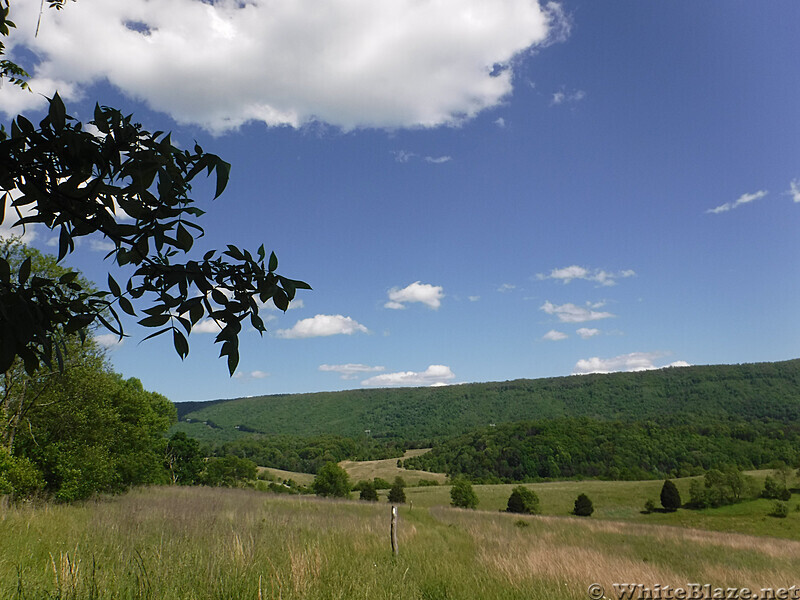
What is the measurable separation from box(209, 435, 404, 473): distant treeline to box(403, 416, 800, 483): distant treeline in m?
21.1

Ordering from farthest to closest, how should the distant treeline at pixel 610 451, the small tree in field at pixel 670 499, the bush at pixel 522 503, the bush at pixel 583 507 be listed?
the distant treeline at pixel 610 451
the small tree in field at pixel 670 499
the bush at pixel 583 507
the bush at pixel 522 503

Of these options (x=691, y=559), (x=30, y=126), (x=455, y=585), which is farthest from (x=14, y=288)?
(x=691, y=559)

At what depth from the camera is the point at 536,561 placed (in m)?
8.76

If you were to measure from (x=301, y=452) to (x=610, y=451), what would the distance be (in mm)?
80559

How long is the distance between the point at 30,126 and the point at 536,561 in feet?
32.6

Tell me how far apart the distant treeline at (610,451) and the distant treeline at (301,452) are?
2106cm

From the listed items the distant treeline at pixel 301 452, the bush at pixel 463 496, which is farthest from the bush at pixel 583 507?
the distant treeline at pixel 301 452

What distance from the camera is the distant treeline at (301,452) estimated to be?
373 ft

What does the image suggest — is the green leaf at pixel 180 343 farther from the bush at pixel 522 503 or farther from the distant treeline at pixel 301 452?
the distant treeline at pixel 301 452

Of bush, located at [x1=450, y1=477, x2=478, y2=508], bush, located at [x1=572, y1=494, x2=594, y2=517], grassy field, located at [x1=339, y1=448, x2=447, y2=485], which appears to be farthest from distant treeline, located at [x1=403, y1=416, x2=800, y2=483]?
bush, located at [x1=450, y1=477, x2=478, y2=508]

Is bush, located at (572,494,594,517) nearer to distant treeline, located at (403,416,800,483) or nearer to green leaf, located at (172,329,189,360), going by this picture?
distant treeline, located at (403,416,800,483)

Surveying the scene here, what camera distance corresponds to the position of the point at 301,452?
408ft

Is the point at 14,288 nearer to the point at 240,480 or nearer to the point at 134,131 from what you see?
the point at 134,131

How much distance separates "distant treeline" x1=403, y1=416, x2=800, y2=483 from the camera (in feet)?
340
